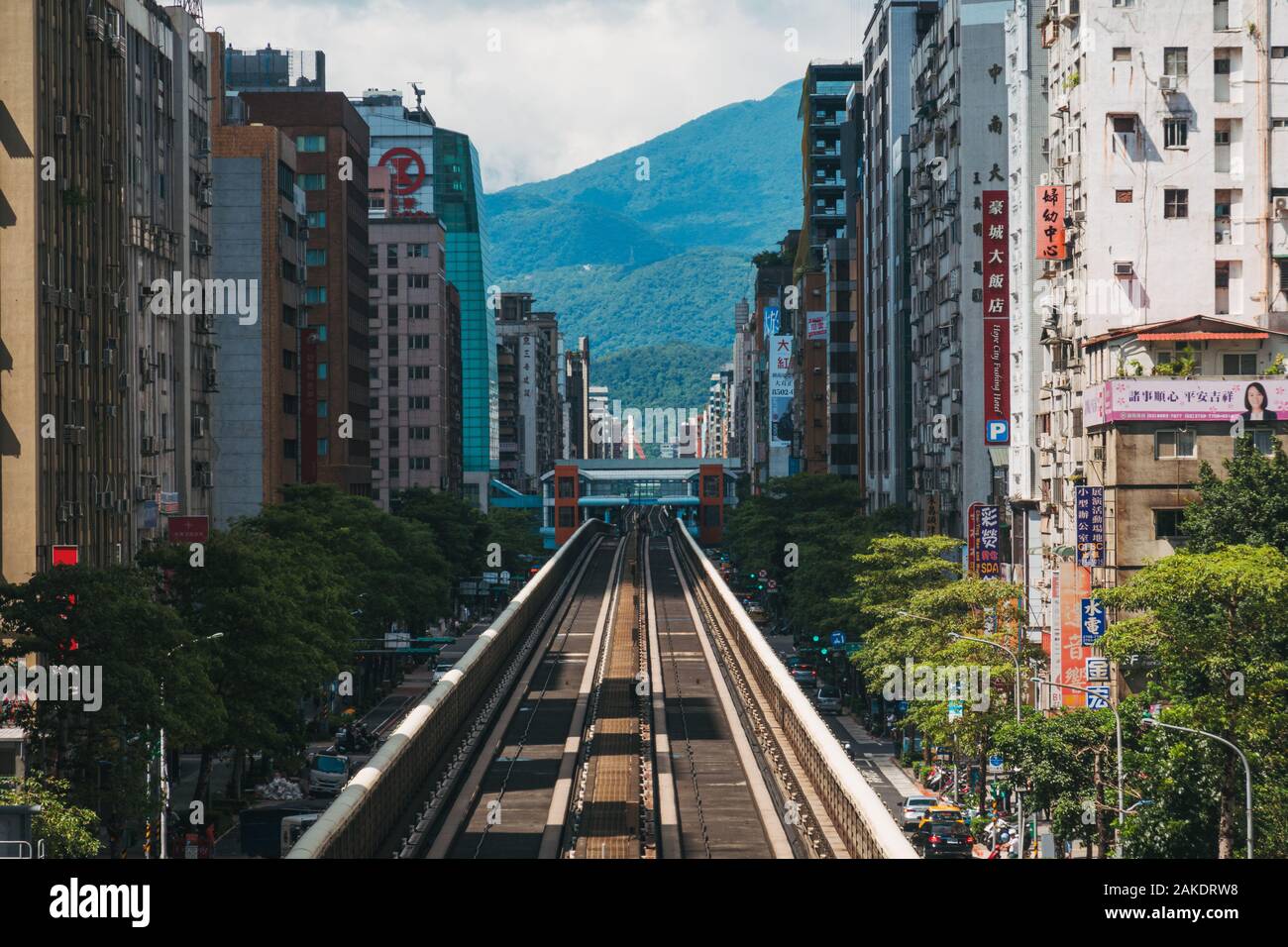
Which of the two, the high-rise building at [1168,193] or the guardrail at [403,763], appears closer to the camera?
the guardrail at [403,763]

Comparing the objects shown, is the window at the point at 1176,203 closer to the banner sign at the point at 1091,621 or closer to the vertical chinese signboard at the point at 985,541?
the vertical chinese signboard at the point at 985,541

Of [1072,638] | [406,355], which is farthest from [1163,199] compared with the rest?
[406,355]

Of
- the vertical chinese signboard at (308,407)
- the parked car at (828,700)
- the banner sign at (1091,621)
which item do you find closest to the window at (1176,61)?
the banner sign at (1091,621)

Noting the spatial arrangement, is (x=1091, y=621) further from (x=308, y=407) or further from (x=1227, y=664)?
(x=308, y=407)

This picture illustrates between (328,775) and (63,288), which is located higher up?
(63,288)

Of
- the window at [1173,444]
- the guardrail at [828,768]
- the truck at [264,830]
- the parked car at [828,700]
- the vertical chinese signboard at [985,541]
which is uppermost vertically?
the window at [1173,444]

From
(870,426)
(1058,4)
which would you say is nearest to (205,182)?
(1058,4)
